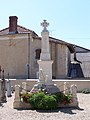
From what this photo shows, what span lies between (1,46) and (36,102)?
18.1 meters

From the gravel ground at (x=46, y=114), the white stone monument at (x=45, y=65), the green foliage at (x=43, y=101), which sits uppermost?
the white stone monument at (x=45, y=65)

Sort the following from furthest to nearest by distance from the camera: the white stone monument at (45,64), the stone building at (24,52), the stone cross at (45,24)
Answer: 1. the stone building at (24,52)
2. the stone cross at (45,24)
3. the white stone monument at (45,64)

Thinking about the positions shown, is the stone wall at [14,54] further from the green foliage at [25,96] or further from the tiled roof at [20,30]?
the green foliage at [25,96]

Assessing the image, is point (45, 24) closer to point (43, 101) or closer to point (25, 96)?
Result: point (25, 96)

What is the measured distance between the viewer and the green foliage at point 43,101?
35.6 feet

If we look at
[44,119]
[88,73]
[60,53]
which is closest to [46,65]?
[44,119]

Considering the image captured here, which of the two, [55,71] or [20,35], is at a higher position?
[20,35]

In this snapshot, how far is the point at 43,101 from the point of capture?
10.9 meters

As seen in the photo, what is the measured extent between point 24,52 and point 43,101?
16590 millimetres

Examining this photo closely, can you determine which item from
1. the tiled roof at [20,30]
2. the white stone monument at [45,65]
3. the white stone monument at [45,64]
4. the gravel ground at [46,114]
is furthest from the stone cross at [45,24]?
the tiled roof at [20,30]

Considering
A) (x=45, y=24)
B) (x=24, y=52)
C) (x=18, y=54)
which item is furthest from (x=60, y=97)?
(x=18, y=54)

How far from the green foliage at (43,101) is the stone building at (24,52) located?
15718 millimetres

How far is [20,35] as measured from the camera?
89.8ft

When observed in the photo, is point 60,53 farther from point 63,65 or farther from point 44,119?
point 44,119
